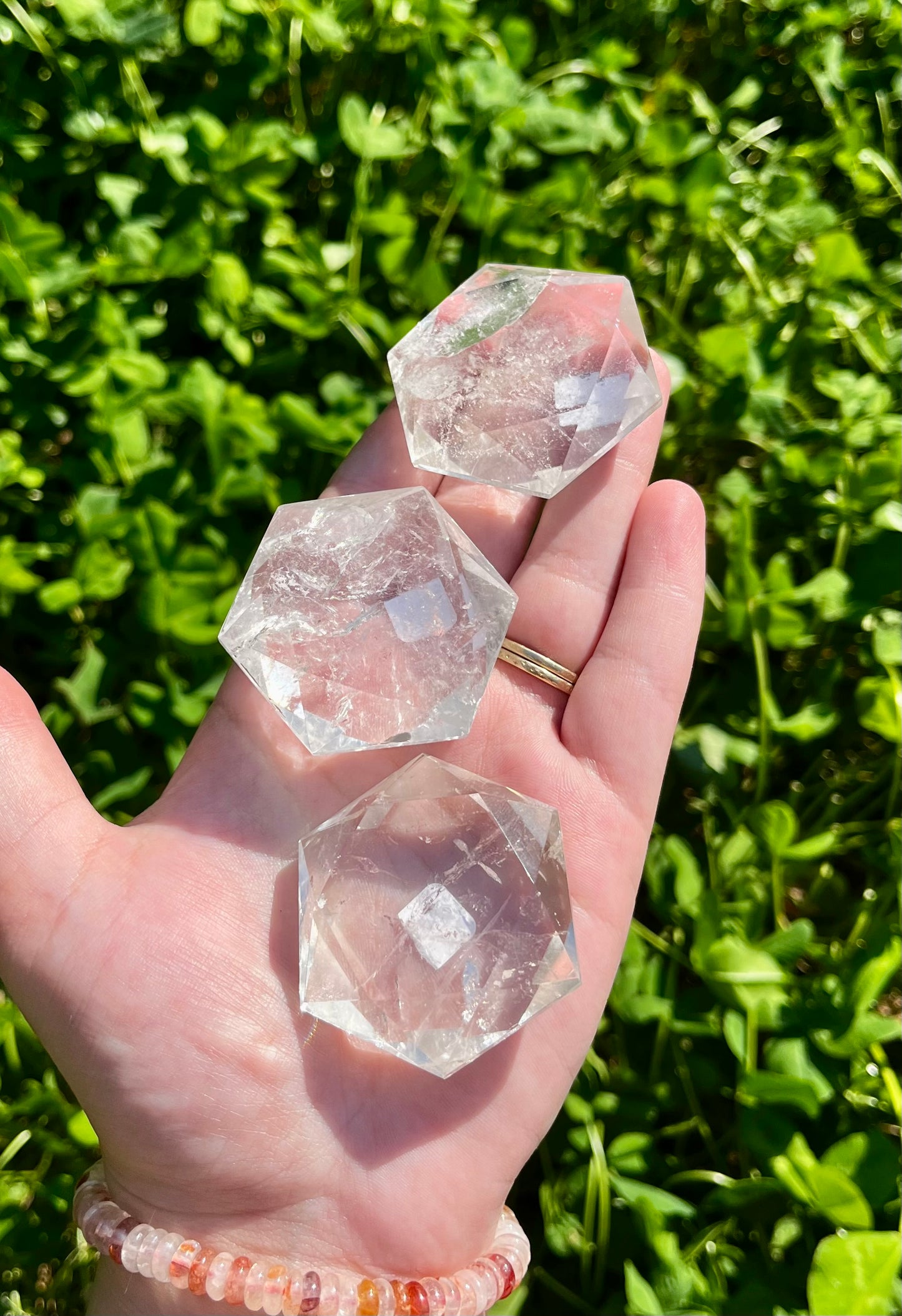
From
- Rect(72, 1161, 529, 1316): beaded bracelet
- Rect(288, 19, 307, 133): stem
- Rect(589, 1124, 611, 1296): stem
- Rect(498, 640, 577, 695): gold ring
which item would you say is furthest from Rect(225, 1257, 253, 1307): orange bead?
Rect(288, 19, 307, 133): stem

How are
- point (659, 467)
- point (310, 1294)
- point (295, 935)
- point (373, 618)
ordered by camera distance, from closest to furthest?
1. point (310, 1294)
2. point (295, 935)
3. point (373, 618)
4. point (659, 467)

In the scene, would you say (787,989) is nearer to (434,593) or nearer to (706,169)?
(434,593)

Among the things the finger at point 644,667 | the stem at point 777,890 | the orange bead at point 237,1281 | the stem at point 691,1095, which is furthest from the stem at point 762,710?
the orange bead at point 237,1281

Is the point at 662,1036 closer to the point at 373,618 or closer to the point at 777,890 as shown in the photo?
the point at 777,890

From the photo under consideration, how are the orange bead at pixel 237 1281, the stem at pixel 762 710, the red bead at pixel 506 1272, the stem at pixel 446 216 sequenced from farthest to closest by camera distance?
the stem at pixel 446 216, the stem at pixel 762 710, the red bead at pixel 506 1272, the orange bead at pixel 237 1281

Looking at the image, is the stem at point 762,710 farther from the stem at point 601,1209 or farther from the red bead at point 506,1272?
the red bead at point 506,1272

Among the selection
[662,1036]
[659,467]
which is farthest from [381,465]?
[662,1036]
